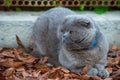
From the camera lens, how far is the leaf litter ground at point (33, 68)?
186 inches

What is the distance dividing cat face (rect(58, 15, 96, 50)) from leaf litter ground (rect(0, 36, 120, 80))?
0.36m

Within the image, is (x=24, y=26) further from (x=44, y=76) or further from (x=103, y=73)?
(x=103, y=73)

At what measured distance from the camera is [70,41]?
4504 millimetres

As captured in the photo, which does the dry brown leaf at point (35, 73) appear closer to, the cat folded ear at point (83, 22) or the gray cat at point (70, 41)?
the gray cat at point (70, 41)

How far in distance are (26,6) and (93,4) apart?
2.90 feet

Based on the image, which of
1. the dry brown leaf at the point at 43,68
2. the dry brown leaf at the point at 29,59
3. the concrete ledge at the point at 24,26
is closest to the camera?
the dry brown leaf at the point at 43,68

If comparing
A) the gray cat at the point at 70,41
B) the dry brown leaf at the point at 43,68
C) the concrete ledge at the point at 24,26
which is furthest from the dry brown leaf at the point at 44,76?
the concrete ledge at the point at 24,26

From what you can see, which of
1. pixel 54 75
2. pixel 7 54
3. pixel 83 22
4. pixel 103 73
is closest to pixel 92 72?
pixel 103 73

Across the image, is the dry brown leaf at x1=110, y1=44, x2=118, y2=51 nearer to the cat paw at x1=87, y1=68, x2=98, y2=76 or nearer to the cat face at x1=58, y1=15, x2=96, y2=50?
the cat paw at x1=87, y1=68, x2=98, y2=76

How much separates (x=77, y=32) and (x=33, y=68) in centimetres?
88

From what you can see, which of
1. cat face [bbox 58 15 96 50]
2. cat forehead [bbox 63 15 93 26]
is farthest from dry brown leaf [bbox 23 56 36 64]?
cat forehead [bbox 63 15 93 26]

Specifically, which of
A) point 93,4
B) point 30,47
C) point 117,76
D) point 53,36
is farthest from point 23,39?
point 117,76

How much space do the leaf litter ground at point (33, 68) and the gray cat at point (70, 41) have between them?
3.5 inches

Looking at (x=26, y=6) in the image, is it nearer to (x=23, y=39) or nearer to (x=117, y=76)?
(x=23, y=39)
